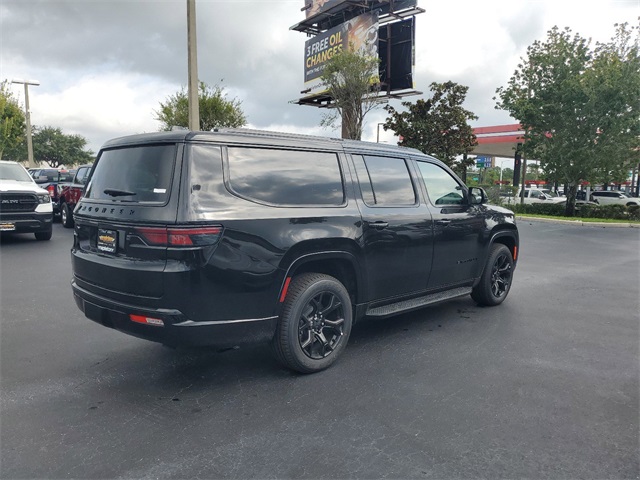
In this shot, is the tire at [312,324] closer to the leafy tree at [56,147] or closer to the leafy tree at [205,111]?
the leafy tree at [205,111]

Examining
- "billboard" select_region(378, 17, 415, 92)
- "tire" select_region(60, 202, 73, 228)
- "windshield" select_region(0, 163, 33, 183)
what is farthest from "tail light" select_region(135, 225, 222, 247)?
"billboard" select_region(378, 17, 415, 92)

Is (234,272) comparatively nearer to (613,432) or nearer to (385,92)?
(613,432)

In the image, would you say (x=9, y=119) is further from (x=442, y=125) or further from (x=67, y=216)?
(x=442, y=125)

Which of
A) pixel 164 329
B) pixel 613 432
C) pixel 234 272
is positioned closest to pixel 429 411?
pixel 613 432

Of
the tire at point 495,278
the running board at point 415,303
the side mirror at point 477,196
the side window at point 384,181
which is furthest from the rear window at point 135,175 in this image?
the tire at point 495,278

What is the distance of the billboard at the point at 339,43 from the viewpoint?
2500 centimetres

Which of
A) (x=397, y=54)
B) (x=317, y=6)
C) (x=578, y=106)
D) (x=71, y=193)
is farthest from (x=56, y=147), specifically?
(x=578, y=106)

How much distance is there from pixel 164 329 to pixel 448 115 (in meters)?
22.5

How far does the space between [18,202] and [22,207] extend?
0.48 feet

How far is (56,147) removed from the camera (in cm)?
6053

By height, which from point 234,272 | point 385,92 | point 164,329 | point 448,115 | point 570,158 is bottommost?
point 164,329

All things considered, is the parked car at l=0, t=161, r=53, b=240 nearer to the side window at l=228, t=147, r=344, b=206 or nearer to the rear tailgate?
the rear tailgate

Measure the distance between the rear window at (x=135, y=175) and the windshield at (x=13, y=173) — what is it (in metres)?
8.76

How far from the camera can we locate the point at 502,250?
599 cm
